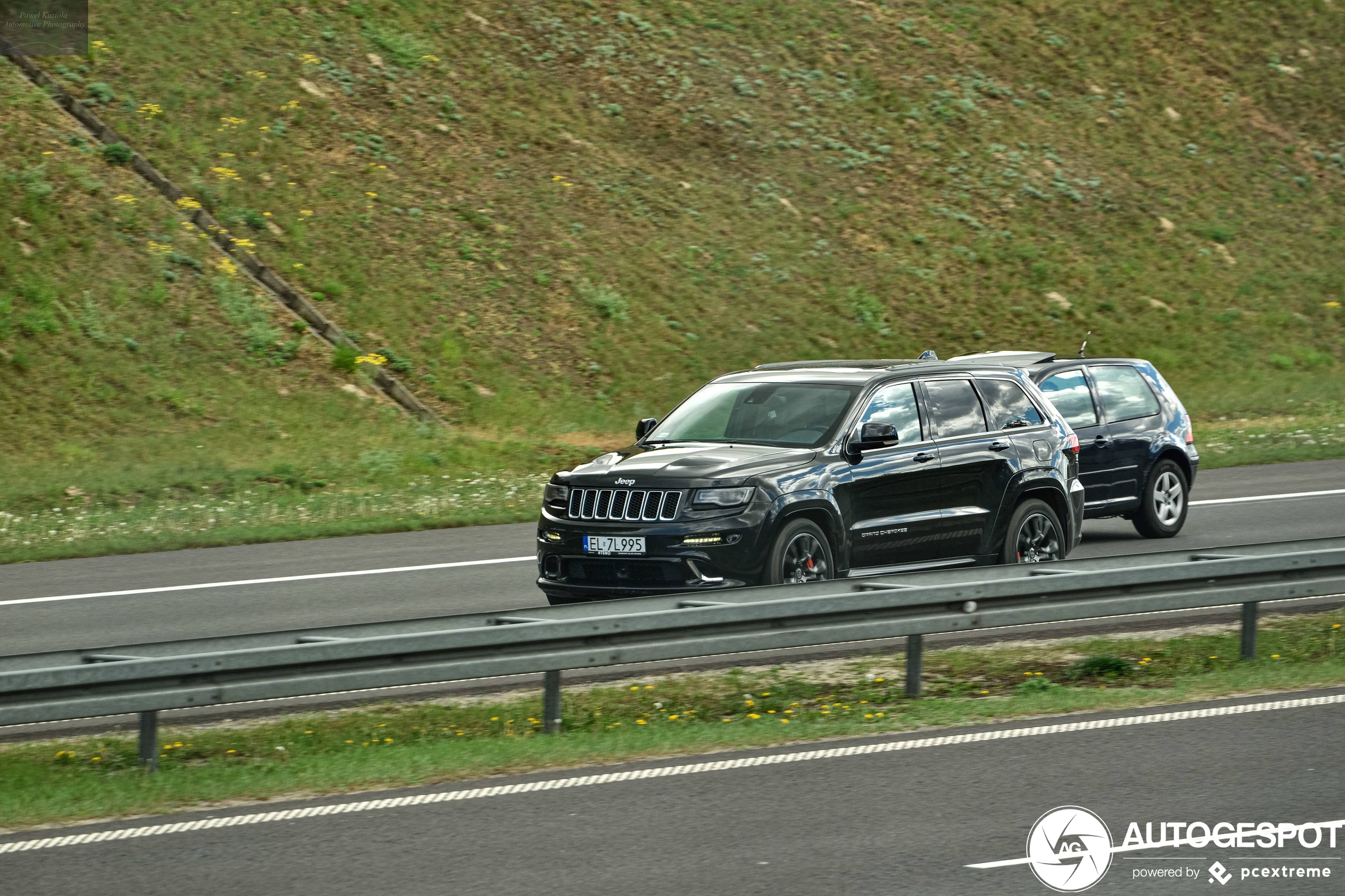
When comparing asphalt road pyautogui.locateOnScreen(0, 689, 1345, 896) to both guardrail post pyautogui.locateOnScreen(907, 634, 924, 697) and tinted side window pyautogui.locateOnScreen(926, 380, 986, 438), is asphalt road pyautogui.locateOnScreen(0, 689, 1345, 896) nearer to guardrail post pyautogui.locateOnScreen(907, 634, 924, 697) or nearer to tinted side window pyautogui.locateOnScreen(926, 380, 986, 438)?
guardrail post pyautogui.locateOnScreen(907, 634, 924, 697)

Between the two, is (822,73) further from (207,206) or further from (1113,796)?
(1113,796)

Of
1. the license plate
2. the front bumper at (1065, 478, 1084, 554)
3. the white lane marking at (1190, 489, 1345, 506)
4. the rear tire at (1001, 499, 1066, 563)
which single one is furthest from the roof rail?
the white lane marking at (1190, 489, 1345, 506)

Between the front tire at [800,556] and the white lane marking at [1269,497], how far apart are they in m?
9.27

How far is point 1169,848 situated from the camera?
6098 millimetres

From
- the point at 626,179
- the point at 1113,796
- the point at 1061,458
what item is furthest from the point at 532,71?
the point at 1113,796

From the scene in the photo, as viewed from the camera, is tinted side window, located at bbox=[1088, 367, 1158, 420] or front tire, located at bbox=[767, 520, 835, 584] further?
tinted side window, located at bbox=[1088, 367, 1158, 420]

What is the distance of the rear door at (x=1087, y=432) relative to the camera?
15.7m

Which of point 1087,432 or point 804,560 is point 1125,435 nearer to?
point 1087,432

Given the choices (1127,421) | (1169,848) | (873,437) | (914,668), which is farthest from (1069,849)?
(1127,421)

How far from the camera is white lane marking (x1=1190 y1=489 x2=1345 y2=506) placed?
1880cm

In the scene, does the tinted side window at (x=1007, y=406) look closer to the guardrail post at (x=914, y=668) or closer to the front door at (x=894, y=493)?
the front door at (x=894, y=493)

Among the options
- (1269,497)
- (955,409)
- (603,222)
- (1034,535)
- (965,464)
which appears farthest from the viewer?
(603,222)

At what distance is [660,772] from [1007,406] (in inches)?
240

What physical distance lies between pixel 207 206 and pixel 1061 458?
19.0 meters
